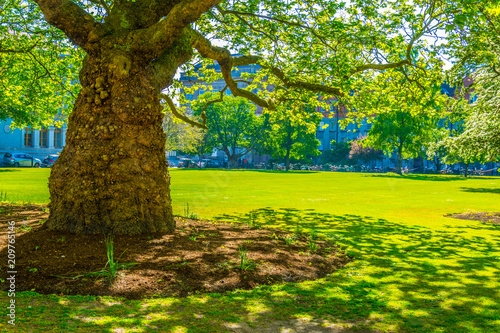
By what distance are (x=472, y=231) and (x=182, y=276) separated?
8351mm

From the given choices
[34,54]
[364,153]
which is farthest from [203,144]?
[34,54]

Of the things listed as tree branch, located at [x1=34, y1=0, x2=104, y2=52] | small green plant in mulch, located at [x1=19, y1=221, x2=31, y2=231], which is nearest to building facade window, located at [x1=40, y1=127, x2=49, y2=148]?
small green plant in mulch, located at [x1=19, y1=221, x2=31, y2=231]

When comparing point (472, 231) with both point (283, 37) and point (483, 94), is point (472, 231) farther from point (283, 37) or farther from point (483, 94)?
point (483, 94)

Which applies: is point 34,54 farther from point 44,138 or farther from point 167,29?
point 44,138

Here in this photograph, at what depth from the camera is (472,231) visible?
1005cm

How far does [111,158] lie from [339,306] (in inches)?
160

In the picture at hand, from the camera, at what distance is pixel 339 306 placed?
4.13 metres

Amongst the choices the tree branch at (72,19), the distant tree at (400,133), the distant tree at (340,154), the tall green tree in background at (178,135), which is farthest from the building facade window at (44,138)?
the tree branch at (72,19)

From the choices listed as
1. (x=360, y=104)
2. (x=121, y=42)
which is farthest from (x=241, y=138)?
(x=121, y=42)

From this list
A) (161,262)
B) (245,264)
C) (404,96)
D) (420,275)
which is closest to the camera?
(161,262)

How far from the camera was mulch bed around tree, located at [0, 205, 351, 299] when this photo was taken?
4.36 m

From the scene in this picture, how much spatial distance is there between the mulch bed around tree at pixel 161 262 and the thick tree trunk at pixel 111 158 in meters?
0.33

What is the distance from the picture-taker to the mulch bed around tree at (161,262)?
436cm

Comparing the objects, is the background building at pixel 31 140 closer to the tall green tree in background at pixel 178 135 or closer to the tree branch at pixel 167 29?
the tall green tree in background at pixel 178 135
